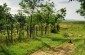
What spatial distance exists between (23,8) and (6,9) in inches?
2308

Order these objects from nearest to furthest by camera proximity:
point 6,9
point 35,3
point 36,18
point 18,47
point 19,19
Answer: point 18,47, point 35,3, point 36,18, point 6,9, point 19,19

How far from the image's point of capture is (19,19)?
132625 mm

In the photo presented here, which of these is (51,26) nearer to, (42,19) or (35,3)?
(42,19)

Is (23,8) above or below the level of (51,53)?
above

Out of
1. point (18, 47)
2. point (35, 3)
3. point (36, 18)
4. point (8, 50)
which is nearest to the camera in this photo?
point (8, 50)

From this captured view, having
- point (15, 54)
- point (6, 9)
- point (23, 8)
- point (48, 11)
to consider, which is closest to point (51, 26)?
point (48, 11)

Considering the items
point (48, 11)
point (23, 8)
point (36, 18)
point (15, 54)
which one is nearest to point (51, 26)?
point (48, 11)

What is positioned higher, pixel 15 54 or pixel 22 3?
pixel 22 3

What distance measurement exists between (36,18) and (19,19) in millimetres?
64454

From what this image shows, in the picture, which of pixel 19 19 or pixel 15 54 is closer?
pixel 15 54

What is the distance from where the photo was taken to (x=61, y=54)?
112ft

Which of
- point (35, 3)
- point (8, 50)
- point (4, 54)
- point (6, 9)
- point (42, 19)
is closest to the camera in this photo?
point (4, 54)

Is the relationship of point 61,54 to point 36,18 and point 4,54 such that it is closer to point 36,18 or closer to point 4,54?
point 4,54

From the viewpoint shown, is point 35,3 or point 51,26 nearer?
point 35,3
